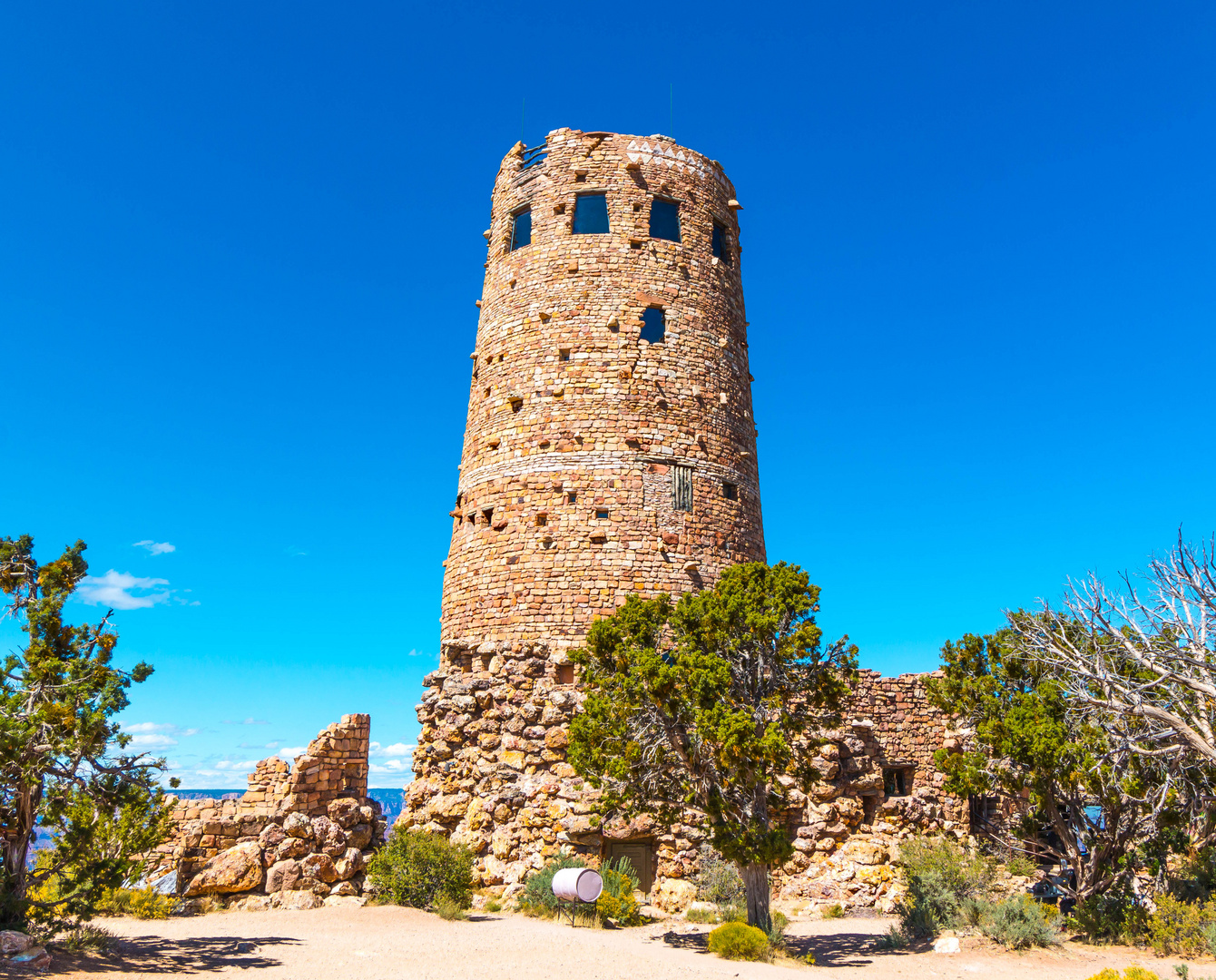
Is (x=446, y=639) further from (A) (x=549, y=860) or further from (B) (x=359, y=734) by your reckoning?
(A) (x=549, y=860)

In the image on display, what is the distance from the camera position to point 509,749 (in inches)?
706

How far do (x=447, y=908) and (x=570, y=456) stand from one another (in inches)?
373

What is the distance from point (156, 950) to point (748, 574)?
32.3 ft

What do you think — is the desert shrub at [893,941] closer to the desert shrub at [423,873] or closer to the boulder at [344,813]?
the desert shrub at [423,873]

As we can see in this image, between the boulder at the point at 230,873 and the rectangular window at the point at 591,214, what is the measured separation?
51.0 feet

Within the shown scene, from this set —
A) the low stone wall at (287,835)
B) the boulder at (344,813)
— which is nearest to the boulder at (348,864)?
the low stone wall at (287,835)

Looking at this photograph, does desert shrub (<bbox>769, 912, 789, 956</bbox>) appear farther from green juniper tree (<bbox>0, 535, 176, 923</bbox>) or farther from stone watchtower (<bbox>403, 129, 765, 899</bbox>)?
green juniper tree (<bbox>0, 535, 176, 923</bbox>)

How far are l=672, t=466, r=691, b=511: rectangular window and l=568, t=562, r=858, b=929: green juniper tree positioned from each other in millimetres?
5414

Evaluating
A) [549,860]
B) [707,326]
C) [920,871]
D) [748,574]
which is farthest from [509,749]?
[707,326]

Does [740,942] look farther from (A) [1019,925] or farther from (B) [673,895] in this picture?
(A) [1019,925]

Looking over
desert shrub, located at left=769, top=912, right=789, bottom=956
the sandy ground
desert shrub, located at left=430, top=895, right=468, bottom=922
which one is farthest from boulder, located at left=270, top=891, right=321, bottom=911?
desert shrub, located at left=769, top=912, right=789, bottom=956

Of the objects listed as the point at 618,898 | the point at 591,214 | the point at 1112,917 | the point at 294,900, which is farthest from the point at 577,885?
the point at 591,214

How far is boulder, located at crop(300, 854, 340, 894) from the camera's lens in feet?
53.8

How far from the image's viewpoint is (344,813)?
1734 cm
